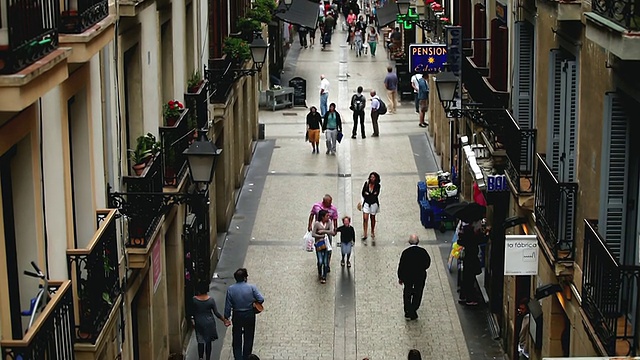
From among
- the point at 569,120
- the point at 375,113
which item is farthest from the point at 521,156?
the point at 375,113

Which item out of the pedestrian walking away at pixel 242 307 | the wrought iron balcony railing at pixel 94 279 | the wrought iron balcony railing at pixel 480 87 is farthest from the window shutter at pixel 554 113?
the wrought iron balcony railing at pixel 94 279

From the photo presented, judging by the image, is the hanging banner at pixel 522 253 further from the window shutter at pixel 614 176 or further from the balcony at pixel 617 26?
the balcony at pixel 617 26

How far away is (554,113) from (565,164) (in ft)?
3.85

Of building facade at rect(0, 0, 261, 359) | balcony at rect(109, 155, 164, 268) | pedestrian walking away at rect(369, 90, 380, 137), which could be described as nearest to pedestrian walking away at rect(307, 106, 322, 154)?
pedestrian walking away at rect(369, 90, 380, 137)

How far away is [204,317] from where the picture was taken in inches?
787

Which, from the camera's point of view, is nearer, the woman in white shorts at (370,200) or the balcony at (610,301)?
the balcony at (610,301)

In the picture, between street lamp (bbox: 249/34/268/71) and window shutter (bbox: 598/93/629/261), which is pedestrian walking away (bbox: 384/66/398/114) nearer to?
street lamp (bbox: 249/34/268/71)

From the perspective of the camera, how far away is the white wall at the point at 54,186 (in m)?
12.6

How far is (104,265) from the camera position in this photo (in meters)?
14.0

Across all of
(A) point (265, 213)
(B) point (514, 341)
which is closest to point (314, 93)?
(A) point (265, 213)

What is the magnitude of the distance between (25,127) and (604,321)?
6.22 meters

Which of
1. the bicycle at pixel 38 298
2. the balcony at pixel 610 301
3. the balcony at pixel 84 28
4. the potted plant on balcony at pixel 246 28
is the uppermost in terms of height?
the balcony at pixel 84 28

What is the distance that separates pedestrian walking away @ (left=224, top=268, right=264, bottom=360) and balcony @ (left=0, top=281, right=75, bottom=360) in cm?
747

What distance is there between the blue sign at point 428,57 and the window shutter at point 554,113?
9784 mm
